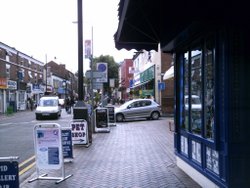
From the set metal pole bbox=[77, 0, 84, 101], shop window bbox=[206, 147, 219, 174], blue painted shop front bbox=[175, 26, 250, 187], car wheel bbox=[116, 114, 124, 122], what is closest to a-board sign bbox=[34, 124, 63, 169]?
blue painted shop front bbox=[175, 26, 250, 187]

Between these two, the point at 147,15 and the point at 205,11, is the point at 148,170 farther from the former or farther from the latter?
the point at 205,11

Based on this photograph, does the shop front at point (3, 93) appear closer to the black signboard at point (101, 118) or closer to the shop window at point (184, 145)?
the black signboard at point (101, 118)

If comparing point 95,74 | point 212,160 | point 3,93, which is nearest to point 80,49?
point 95,74

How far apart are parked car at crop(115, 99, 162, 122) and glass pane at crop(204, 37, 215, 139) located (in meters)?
20.0

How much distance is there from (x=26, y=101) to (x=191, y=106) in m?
53.5

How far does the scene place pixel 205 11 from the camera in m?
5.90

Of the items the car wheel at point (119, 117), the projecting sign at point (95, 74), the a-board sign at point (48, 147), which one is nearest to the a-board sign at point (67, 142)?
the a-board sign at point (48, 147)

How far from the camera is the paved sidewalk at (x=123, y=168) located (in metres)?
7.83

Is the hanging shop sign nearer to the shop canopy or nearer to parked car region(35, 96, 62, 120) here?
the shop canopy

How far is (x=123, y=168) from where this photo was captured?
30.8 feet

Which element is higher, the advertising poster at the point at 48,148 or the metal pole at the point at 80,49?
the metal pole at the point at 80,49

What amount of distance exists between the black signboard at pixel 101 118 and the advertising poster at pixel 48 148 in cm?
1087

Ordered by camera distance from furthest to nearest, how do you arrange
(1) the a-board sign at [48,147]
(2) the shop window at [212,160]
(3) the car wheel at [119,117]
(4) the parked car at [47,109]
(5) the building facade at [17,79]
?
(5) the building facade at [17,79]
(4) the parked car at [47,109]
(3) the car wheel at [119,117]
(1) the a-board sign at [48,147]
(2) the shop window at [212,160]

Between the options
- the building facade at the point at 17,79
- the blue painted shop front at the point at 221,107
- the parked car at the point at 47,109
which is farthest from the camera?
the building facade at the point at 17,79
